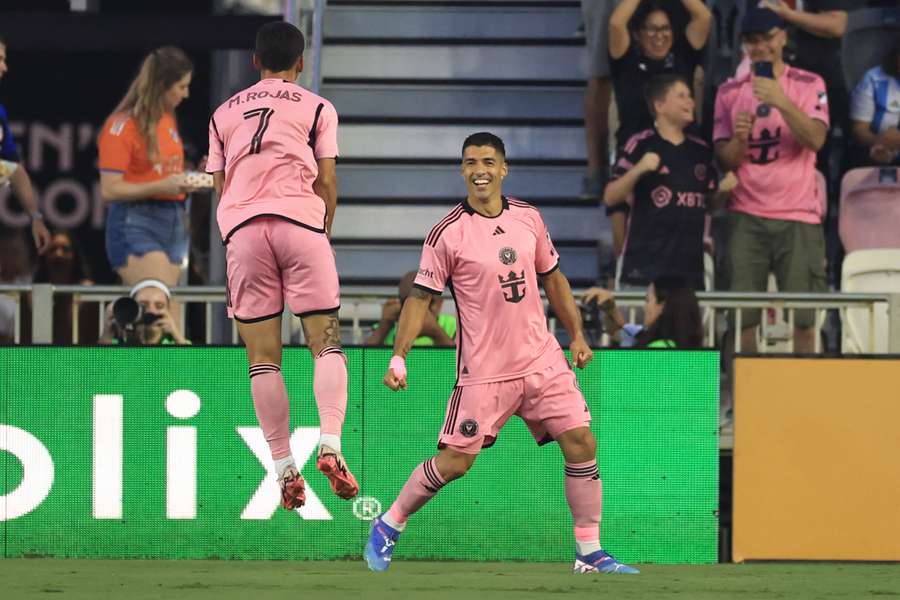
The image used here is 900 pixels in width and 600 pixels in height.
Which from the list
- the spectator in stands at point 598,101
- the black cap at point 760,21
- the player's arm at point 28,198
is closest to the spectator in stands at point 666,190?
the black cap at point 760,21

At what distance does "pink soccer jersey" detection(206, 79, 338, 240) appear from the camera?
874 centimetres

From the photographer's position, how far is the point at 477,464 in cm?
1163

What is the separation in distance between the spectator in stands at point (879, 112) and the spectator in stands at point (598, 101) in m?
1.73

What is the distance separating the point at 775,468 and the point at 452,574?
2.62m

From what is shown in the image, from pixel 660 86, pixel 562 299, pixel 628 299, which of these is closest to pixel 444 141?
pixel 660 86

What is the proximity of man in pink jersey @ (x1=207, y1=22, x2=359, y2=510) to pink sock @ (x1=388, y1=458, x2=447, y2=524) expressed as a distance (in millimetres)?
997

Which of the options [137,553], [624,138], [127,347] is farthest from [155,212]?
[624,138]

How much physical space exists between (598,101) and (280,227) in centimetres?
567

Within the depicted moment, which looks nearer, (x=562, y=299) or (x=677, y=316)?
(x=562, y=299)

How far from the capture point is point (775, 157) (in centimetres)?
1331

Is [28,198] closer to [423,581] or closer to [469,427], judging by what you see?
[469,427]

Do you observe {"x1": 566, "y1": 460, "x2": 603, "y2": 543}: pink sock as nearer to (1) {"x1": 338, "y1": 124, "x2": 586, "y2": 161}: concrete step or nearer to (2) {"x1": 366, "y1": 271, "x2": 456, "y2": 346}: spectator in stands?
(2) {"x1": 366, "y1": 271, "x2": 456, "y2": 346}: spectator in stands

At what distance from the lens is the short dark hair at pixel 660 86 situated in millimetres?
13133

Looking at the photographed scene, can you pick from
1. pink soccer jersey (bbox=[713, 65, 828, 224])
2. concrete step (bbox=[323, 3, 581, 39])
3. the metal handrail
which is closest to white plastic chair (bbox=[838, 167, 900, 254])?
pink soccer jersey (bbox=[713, 65, 828, 224])
